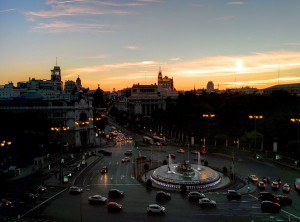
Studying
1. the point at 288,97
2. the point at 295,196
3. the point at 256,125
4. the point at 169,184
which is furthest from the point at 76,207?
the point at 288,97

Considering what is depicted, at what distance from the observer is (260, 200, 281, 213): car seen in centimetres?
3173

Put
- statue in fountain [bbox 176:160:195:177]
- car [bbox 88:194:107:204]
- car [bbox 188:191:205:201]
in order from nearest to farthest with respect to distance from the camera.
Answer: car [bbox 88:194:107:204] → car [bbox 188:191:205:201] → statue in fountain [bbox 176:160:195:177]

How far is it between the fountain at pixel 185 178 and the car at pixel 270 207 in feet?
31.2

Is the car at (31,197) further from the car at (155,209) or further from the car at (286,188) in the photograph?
the car at (286,188)

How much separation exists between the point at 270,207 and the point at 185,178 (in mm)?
12840

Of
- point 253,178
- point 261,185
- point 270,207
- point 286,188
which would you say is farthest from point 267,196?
point 253,178

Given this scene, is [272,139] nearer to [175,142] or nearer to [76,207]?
[175,142]

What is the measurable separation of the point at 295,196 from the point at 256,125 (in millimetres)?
34506

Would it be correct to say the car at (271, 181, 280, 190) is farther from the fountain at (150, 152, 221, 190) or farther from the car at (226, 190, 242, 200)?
the fountain at (150, 152, 221, 190)

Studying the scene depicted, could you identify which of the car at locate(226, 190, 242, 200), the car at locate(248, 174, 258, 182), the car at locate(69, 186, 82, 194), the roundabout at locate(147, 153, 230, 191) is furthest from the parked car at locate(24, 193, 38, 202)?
the car at locate(248, 174, 258, 182)

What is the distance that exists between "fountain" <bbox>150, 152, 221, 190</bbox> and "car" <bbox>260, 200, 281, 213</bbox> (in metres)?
9.50

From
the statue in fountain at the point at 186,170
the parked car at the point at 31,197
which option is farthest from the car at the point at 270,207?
the parked car at the point at 31,197

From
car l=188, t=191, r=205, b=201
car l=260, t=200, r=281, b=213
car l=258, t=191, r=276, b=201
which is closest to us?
car l=260, t=200, r=281, b=213

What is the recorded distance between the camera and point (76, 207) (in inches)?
1336
